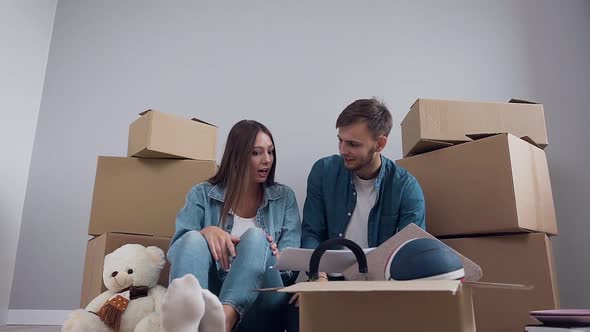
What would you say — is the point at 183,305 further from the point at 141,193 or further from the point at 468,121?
the point at 468,121

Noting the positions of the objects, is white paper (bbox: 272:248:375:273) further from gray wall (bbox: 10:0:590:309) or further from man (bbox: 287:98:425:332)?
gray wall (bbox: 10:0:590:309)

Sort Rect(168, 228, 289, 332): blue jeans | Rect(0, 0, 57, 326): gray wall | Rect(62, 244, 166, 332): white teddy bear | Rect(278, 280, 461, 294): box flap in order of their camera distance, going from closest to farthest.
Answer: Rect(278, 280, 461, 294): box flap < Rect(168, 228, 289, 332): blue jeans < Rect(62, 244, 166, 332): white teddy bear < Rect(0, 0, 57, 326): gray wall

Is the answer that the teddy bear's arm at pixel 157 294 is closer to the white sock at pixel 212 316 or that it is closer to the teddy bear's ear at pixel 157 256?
the teddy bear's ear at pixel 157 256

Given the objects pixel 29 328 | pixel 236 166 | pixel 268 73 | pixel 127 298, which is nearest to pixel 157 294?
pixel 127 298

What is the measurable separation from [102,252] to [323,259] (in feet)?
2.63

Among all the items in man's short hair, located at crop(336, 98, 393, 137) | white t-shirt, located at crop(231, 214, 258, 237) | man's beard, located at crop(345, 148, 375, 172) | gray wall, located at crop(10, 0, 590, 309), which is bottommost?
white t-shirt, located at crop(231, 214, 258, 237)

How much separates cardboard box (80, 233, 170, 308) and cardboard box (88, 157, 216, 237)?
4 cm

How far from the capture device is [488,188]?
1198 mm

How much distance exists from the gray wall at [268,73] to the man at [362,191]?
0.43 m

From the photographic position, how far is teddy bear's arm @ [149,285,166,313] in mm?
1068

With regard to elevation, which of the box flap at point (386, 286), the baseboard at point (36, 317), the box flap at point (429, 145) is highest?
the box flap at point (429, 145)

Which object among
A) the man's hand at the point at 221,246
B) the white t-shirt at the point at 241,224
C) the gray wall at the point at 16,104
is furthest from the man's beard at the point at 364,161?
the gray wall at the point at 16,104

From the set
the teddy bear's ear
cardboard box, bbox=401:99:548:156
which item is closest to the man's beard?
cardboard box, bbox=401:99:548:156

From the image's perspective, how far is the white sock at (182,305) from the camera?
670 millimetres
